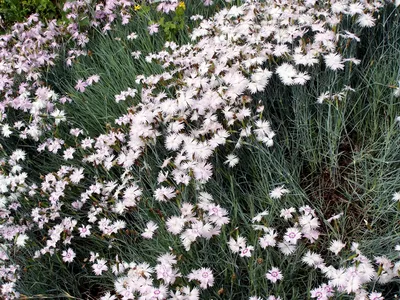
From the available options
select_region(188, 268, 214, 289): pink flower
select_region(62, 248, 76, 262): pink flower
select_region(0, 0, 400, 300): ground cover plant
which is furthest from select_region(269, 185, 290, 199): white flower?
select_region(62, 248, 76, 262): pink flower

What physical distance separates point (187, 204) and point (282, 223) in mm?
510

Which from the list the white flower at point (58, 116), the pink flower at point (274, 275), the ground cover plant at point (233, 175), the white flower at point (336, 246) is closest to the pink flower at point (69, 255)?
the ground cover plant at point (233, 175)

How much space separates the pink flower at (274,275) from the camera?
1.85 m

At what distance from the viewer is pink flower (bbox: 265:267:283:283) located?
185 cm

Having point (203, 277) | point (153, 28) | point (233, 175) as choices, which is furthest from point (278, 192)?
point (153, 28)

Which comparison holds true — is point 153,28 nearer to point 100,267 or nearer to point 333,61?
point 333,61

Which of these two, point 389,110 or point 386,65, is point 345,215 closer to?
point 389,110

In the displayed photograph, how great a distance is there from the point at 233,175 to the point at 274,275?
0.60 meters

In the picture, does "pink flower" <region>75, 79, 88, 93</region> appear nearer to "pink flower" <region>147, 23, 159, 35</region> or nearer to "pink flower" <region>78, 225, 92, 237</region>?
"pink flower" <region>147, 23, 159, 35</region>

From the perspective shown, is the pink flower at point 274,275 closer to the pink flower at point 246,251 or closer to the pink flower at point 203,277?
the pink flower at point 246,251

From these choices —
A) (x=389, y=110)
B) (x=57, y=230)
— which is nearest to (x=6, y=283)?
(x=57, y=230)

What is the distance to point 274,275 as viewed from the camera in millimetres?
1865

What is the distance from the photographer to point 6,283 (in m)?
2.33

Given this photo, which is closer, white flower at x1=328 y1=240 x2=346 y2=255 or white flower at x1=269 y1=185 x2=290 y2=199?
white flower at x1=328 y1=240 x2=346 y2=255
